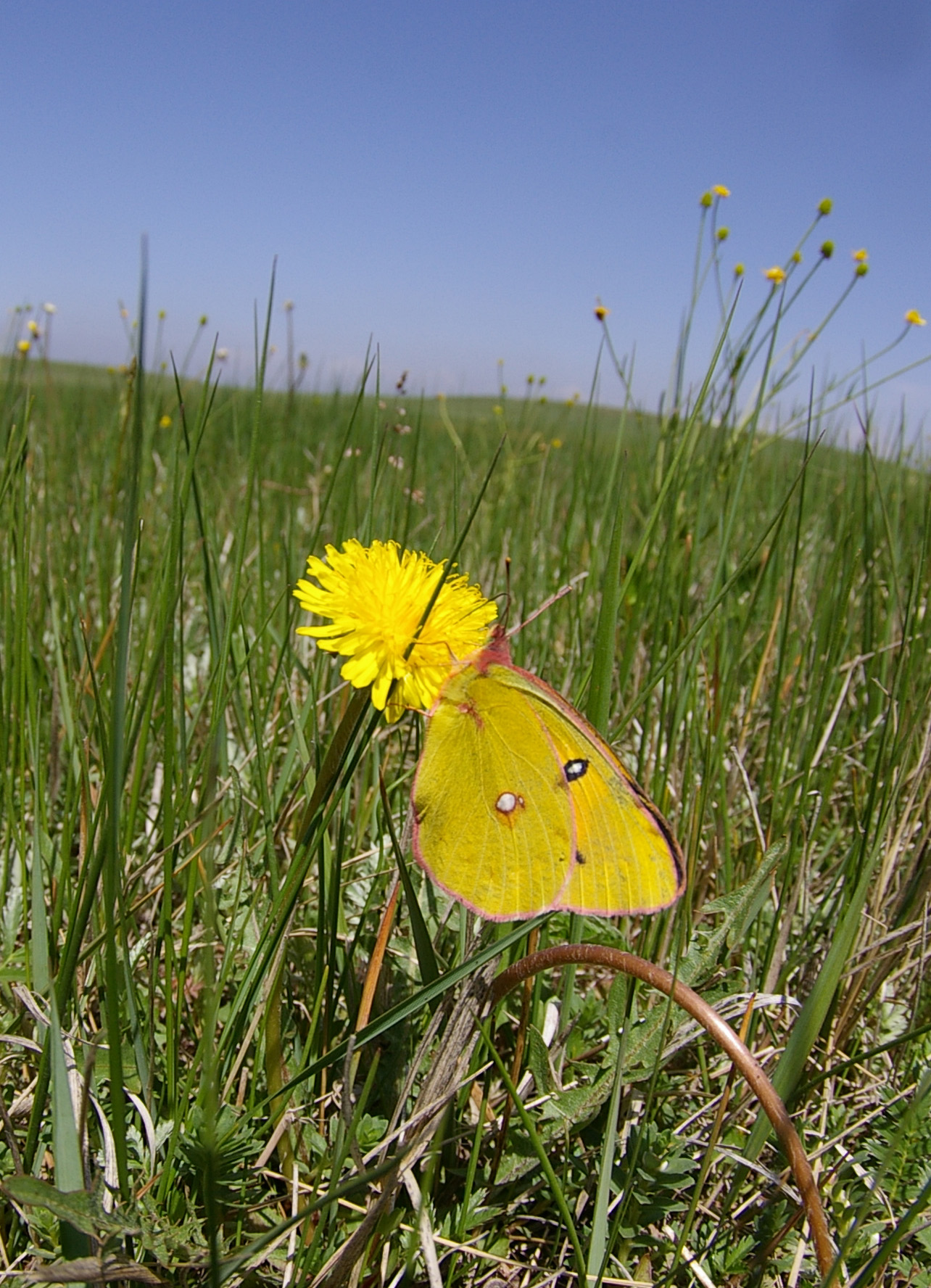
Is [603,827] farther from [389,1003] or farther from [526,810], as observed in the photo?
[389,1003]

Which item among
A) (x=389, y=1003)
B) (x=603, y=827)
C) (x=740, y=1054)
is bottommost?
(x=389, y=1003)

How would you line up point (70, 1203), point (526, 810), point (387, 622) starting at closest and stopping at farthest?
point (70, 1203), point (387, 622), point (526, 810)

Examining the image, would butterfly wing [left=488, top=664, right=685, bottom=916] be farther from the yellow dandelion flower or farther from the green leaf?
the green leaf

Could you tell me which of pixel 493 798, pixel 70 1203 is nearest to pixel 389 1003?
pixel 493 798

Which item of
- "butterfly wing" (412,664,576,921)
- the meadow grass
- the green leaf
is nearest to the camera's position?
the green leaf

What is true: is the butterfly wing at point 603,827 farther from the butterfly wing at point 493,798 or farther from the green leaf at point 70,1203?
the green leaf at point 70,1203

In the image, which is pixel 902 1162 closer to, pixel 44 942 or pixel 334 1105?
pixel 334 1105

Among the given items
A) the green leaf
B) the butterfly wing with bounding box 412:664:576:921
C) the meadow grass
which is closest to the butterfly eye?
the butterfly wing with bounding box 412:664:576:921

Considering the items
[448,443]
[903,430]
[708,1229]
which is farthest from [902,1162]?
[448,443]
